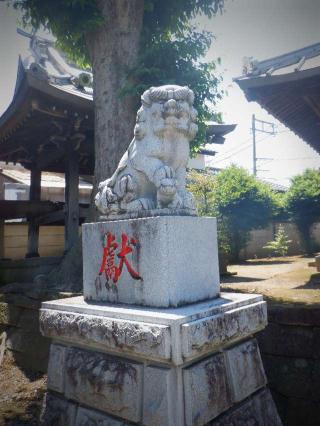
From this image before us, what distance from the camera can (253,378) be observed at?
2553 millimetres

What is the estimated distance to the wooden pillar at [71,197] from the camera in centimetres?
721

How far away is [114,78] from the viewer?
5.68 metres

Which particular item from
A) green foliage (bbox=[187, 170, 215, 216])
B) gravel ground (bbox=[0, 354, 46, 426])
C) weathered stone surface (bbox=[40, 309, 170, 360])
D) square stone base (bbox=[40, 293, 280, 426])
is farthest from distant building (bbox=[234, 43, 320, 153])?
green foliage (bbox=[187, 170, 215, 216])

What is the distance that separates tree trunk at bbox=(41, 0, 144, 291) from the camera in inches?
220

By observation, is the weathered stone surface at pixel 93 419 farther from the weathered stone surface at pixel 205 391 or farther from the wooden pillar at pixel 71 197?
the wooden pillar at pixel 71 197

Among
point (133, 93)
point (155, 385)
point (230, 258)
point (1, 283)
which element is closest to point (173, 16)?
point (133, 93)

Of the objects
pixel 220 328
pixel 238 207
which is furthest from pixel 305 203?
pixel 220 328

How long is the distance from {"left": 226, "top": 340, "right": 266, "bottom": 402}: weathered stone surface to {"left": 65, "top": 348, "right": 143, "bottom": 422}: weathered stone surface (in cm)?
73

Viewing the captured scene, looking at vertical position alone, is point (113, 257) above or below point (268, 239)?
below

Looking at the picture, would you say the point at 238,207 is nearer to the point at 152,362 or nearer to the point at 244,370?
the point at 244,370

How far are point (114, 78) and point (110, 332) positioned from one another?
15.8 ft

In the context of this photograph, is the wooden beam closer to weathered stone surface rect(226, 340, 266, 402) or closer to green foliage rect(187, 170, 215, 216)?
green foliage rect(187, 170, 215, 216)

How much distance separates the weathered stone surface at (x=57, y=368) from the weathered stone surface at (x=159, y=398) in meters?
0.92

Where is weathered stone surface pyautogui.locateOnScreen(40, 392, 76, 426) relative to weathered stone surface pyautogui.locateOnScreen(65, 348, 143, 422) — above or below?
below
